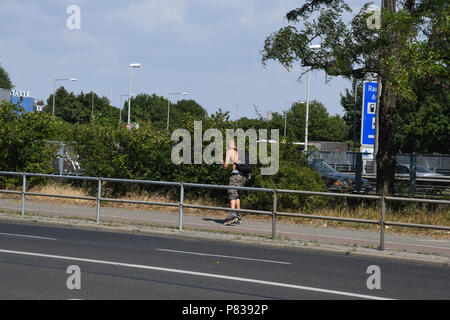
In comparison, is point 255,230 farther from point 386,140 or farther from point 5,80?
point 5,80

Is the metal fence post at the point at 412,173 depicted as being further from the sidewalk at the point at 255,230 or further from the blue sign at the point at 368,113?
the sidewalk at the point at 255,230

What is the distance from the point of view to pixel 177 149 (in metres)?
19.1

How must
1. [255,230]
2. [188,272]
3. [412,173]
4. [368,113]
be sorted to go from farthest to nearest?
[368,113] → [412,173] → [255,230] → [188,272]

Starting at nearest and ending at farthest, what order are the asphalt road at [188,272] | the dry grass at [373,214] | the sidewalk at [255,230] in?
the asphalt road at [188,272] → the sidewalk at [255,230] → the dry grass at [373,214]

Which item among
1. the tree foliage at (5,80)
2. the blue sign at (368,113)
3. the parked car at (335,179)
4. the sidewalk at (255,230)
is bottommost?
the sidewalk at (255,230)

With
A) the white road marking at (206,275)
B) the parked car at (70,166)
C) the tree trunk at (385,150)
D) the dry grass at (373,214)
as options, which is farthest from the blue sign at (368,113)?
the white road marking at (206,275)

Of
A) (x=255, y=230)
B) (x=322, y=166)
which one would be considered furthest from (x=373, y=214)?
(x=322, y=166)

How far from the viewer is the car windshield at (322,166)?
21625mm

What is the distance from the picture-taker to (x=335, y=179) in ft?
80.9

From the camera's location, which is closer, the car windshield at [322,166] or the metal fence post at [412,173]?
the metal fence post at [412,173]

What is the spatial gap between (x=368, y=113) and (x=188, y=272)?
13391 millimetres

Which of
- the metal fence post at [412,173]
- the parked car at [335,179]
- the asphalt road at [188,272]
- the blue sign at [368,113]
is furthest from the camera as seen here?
the parked car at [335,179]

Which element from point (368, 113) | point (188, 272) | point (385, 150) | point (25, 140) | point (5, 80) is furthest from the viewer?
point (5, 80)

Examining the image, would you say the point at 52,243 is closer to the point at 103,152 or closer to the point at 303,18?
the point at 103,152
